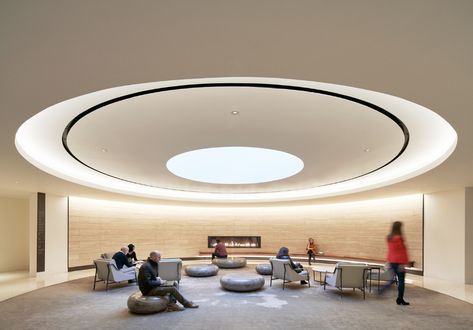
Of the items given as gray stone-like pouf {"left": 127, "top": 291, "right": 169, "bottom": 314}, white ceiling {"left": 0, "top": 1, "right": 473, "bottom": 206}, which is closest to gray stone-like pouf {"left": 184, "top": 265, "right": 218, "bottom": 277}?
Result: gray stone-like pouf {"left": 127, "top": 291, "right": 169, "bottom": 314}

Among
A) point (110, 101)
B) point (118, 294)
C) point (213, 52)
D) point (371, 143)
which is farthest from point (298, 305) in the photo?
point (213, 52)

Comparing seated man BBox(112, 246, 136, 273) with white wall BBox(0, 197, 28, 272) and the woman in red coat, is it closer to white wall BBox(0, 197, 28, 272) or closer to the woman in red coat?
the woman in red coat

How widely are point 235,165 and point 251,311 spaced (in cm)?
645

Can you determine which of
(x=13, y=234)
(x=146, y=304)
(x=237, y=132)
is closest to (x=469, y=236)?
(x=237, y=132)

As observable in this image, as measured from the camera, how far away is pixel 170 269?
11.1 m

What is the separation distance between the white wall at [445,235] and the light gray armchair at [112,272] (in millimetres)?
10045

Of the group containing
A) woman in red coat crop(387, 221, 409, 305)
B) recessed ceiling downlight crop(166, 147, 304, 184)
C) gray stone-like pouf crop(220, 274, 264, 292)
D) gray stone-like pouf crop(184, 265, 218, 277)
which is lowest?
gray stone-like pouf crop(184, 265, 218, 277)

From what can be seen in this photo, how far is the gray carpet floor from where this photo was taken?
6.79 meters

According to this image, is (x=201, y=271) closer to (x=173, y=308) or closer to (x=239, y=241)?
(x=173, y=308)

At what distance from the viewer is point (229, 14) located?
9.13ft

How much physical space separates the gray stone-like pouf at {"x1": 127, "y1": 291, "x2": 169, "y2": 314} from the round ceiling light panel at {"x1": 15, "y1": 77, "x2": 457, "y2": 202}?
323 cm

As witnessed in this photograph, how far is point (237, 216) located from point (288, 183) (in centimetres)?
773

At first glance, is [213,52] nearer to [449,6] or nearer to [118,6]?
[118,6]

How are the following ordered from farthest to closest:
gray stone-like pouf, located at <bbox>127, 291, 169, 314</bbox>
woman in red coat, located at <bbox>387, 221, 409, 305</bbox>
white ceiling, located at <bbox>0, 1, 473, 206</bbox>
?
1. woman in red coat, located at <bbox>387, 221, 409, 305</bbox>
2. gray stone-like pouf, located at <bbox>127, 291, 169, 314</bbox>
3. white ceiling, located at <bbox>0, 1, 473, 206</bbox>
